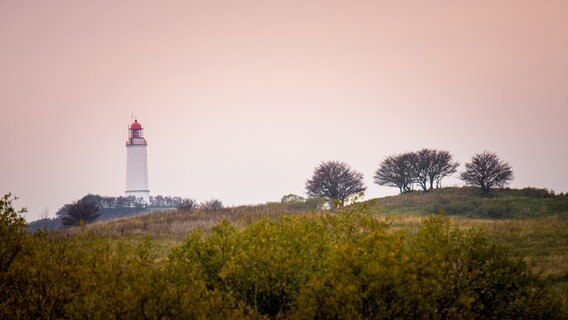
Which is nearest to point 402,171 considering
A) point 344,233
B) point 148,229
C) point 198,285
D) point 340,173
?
point 340,173

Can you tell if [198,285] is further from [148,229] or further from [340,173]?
[340,173]

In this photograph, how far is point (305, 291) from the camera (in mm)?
17781

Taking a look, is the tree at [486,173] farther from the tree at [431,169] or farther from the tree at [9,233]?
the tree at [9,233]

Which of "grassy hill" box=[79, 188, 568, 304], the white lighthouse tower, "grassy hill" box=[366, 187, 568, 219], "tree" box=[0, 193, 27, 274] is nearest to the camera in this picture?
"tree" box=[0, 193, 27, 274]

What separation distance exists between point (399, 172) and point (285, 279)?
76.4 m

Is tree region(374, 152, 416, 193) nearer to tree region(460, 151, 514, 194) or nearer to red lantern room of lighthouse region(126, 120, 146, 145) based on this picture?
tree region(460, 151, 514, 194)

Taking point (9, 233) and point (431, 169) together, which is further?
point (431, 169)

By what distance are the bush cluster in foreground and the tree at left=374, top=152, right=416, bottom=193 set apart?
71.1 meters

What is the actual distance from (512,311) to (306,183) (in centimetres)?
7074

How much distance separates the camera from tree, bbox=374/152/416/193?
94.3 metres

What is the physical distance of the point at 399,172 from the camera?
311ft

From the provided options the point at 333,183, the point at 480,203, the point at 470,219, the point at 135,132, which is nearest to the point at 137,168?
the point at 135,132

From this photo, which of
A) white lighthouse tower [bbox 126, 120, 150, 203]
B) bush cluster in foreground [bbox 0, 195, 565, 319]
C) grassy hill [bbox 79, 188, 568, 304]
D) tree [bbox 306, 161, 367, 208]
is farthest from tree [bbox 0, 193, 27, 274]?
white lighthouse tower [bbox 126, 120, 150, 203]

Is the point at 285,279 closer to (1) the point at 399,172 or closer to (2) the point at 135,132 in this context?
(1) the point at 399,172
